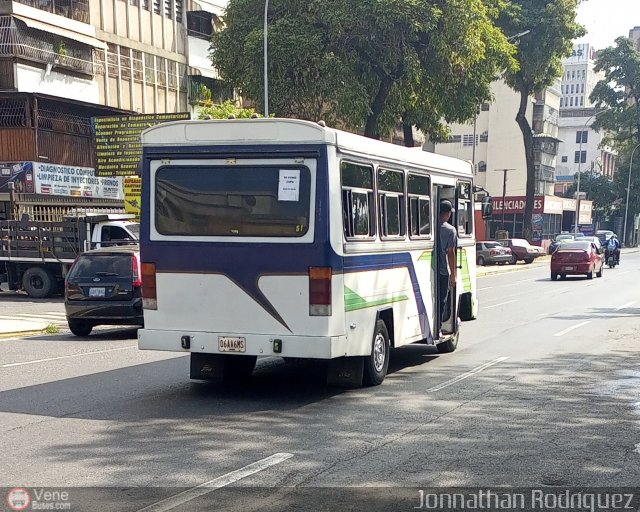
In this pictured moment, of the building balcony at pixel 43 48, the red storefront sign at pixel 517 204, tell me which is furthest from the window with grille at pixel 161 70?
the red storefront sign at pixel 517 204

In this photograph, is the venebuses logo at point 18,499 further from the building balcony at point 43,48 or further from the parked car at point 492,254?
the parked car at point 492,254

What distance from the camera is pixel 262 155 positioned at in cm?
908

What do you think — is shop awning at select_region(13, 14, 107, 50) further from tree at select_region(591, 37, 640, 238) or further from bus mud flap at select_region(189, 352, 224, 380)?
tree at select_region(591, 37, 640, 238)

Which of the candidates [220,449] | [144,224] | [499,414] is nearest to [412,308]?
[499,414]

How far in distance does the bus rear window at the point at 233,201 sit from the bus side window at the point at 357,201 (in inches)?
21.4

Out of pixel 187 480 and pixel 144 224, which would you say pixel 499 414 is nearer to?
pixel 187 480

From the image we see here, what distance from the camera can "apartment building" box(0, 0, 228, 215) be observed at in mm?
31969

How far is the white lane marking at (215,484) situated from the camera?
566cm

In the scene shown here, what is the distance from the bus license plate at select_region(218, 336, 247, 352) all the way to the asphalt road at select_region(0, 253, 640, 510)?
0.60 meters

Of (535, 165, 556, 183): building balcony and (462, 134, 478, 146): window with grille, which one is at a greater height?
(462, 134, 478, 146): window with grille

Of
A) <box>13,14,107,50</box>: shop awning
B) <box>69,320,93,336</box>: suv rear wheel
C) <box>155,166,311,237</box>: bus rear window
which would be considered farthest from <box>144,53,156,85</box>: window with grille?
<box>155,166,311,237</box>: bus rear window

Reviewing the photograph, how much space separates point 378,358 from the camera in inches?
405

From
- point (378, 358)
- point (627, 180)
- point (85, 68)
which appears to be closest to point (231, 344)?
point (378, 358)

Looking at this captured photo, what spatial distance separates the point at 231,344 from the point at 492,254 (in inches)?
1588
